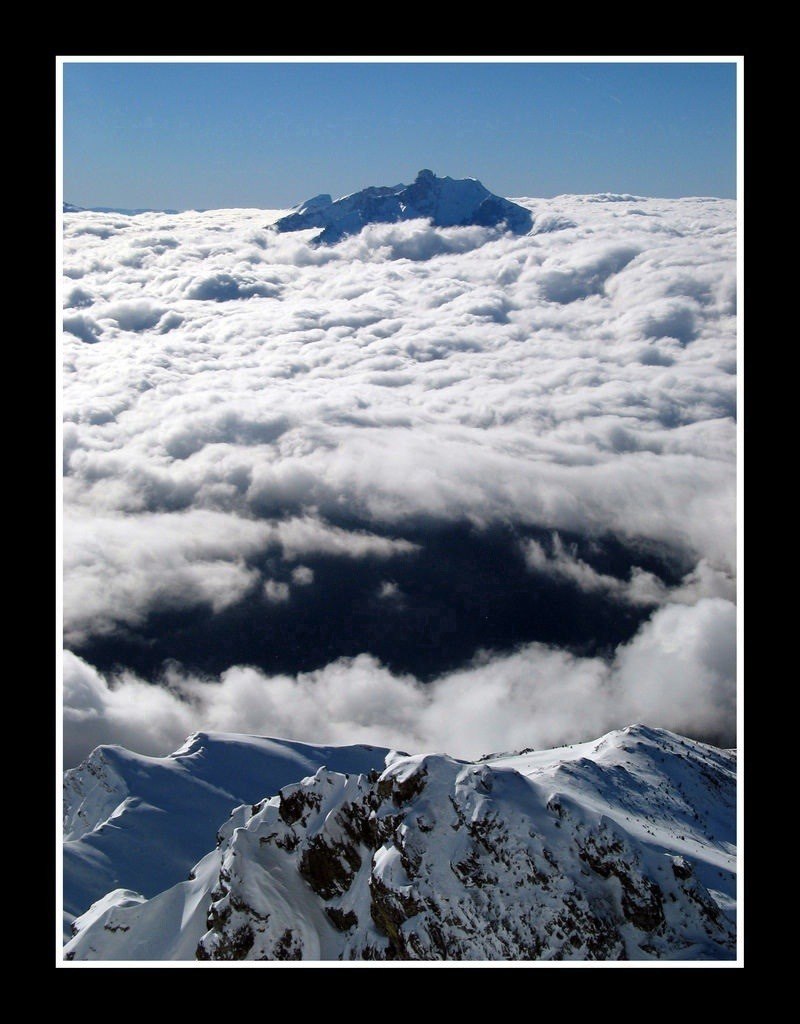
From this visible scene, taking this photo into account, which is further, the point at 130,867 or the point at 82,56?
the point at 130,867

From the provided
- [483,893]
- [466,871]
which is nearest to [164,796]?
[466,871]

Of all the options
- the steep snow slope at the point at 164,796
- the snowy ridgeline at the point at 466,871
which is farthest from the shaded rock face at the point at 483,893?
the steep snow slope at the point at 164,796

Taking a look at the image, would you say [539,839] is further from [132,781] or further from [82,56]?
[132,781]

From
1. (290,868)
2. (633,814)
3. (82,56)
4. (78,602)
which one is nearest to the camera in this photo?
→ (82,56)

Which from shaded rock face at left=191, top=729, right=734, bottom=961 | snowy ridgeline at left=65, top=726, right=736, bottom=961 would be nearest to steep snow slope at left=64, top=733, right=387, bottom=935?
snowy ridgeline at left=65, top=726, right=736, bottom=961

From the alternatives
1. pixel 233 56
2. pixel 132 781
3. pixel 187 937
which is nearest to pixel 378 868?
pixel 187 937

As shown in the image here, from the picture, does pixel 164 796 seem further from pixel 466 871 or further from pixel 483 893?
pixel 483 893
